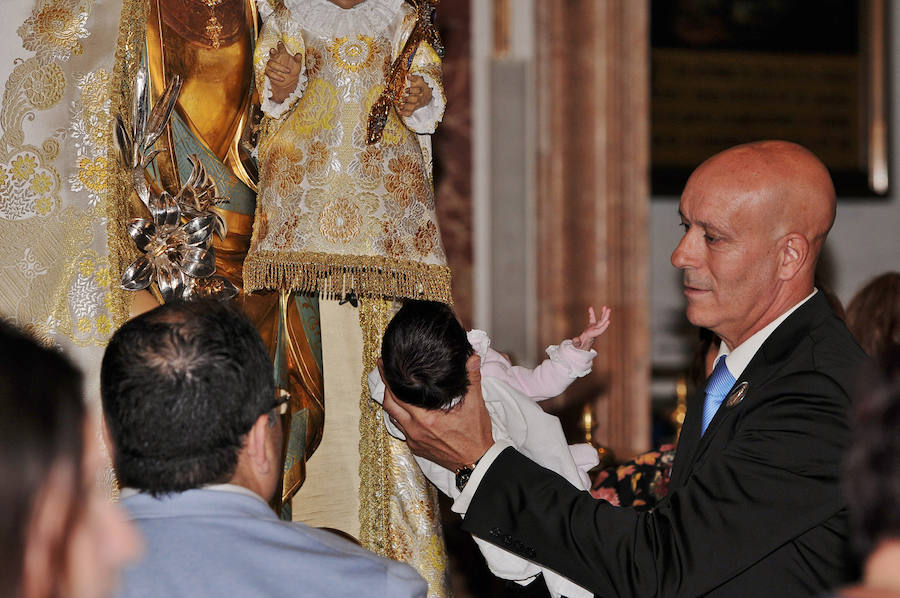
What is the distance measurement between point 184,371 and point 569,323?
455 cm

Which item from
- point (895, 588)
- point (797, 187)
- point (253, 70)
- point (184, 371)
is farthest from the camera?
point (253, 70)

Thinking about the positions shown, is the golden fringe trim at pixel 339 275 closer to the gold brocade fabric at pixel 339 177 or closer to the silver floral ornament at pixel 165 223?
the gold brocade fabric at pixel 339 177

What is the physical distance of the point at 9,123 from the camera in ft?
8.15

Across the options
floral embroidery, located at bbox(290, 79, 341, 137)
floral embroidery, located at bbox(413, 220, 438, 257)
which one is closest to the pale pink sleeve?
floral embroidery, located at bbox(413, 220, 438, 257)

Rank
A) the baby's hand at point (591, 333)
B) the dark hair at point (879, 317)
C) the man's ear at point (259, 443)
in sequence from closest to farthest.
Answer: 1. the man's ear at point (259, 443)
2. the baby's hand at point (591, 333)
3. the dark hair at point (879, 317)

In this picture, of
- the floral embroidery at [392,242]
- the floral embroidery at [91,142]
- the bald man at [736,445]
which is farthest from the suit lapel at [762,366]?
the floral embroidery at [91,142]

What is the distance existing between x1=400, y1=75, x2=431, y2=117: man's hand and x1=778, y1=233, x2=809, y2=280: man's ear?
86 cm

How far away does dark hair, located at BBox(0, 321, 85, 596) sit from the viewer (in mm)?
1112

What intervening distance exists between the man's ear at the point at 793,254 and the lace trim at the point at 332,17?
1.02m

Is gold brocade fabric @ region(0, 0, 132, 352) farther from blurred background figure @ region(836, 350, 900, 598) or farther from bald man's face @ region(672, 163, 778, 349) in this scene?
blurred background figure @ region(836, 350, 900, 598)

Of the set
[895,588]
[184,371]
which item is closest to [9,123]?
[184,371]

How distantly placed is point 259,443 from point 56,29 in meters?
1.31

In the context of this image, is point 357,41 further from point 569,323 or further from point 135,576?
point 569,323

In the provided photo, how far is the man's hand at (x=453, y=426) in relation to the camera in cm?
246
